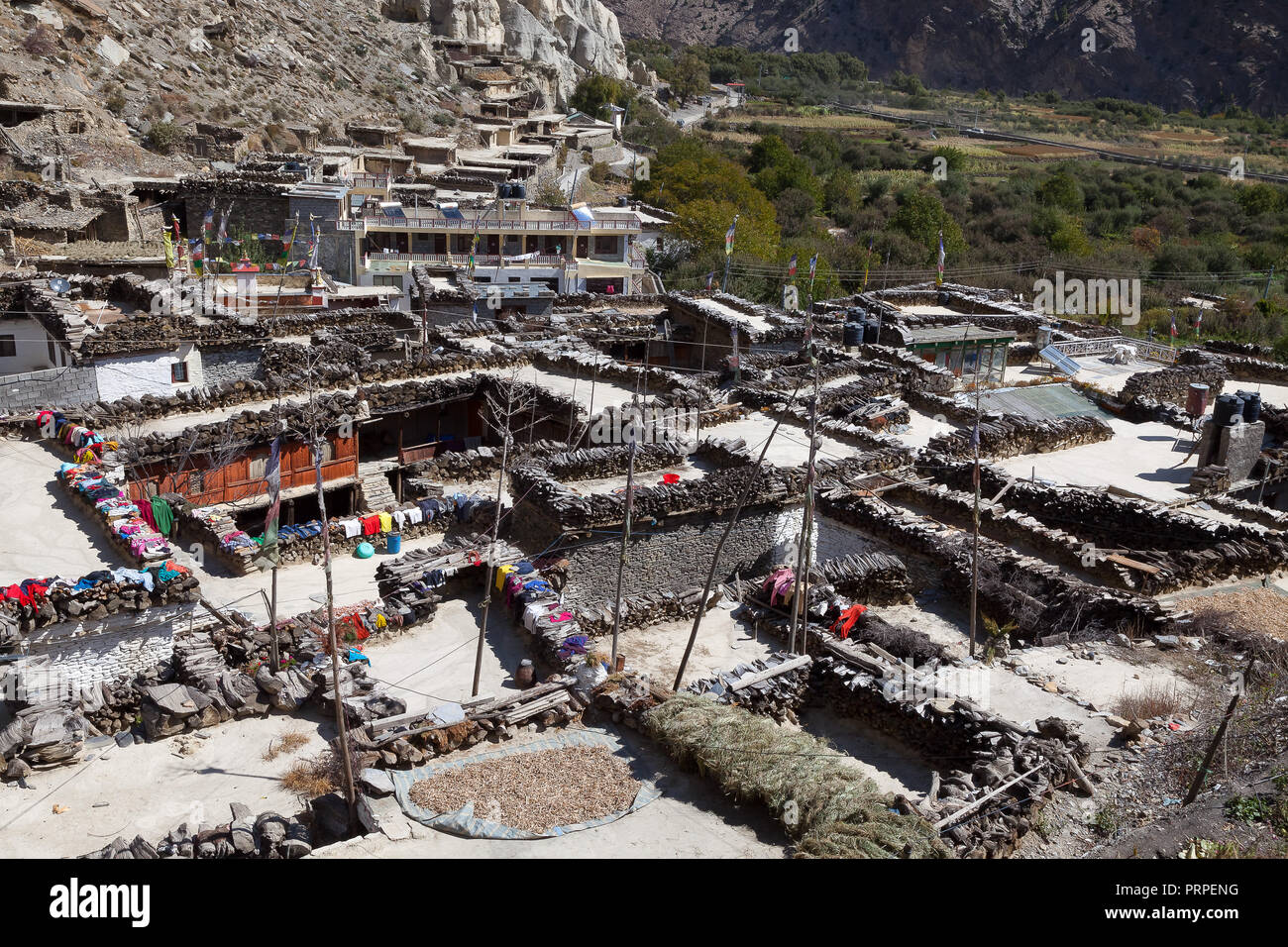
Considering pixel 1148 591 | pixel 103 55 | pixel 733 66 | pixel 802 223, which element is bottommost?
pixel 1148 591

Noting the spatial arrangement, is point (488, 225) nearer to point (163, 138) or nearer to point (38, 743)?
point (163, 138)

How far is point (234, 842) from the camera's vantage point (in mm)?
10719

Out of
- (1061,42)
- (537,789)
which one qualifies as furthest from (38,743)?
(1061,42)

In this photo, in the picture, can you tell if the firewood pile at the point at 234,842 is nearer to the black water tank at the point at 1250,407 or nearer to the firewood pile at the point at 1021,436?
the firewood pile at the point at 1021,436

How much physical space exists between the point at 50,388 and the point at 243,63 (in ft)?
207

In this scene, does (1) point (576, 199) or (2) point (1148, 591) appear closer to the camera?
(2) point (1148, 591)

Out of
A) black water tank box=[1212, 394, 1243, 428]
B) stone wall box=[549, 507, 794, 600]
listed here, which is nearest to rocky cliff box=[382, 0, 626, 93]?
black water tank box=[1212, 394, 1243, 428]

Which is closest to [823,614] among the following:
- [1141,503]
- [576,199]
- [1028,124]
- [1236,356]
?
[1141,503]

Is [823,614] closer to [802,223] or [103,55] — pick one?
[802,223]

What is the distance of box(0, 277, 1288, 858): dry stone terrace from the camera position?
12.3 m

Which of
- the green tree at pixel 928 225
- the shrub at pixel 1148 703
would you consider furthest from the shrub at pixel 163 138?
the shrub at pixel 1148 703

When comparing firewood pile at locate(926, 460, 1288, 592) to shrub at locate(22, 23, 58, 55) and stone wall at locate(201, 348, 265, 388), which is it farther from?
shrub at locate(22, 23, 58, 55)
